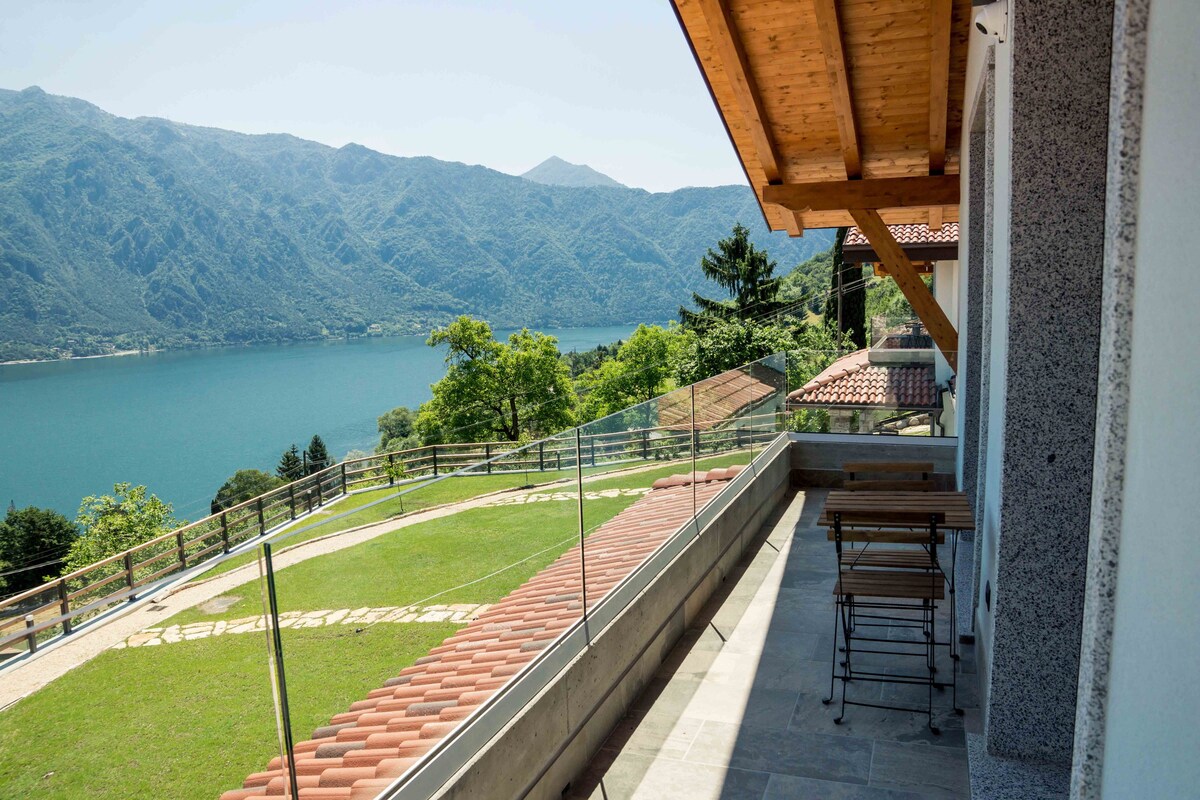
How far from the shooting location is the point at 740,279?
54594 mm

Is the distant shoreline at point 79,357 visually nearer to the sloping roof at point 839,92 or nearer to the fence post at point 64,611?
the sloping roof at point 839,92

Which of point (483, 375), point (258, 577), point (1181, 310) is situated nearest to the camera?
point (1181, 310)

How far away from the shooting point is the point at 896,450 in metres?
10.9

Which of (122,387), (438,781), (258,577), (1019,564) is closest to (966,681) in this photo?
(1019,564)

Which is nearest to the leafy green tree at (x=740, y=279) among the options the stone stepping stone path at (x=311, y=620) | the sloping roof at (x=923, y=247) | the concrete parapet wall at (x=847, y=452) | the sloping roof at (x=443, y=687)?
the sloping roof at (x=923, y=247)

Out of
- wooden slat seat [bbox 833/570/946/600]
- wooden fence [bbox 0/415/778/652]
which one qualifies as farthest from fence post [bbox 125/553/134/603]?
wooden slat seat [bbox 833/570/946/600]

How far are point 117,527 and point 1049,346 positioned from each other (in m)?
55.2

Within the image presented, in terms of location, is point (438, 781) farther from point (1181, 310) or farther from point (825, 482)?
point (825, 482)

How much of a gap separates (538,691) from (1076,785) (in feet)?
8.32

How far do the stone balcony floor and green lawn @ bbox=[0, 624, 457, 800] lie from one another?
81.8 inches

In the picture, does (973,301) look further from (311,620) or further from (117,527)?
(117,527)

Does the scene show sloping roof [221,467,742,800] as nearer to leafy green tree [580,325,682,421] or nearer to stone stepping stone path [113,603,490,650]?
stone stepping stone path [113,603,490,650]

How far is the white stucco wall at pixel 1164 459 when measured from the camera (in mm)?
1336

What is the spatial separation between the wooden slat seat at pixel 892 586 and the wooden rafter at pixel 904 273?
5668mm
